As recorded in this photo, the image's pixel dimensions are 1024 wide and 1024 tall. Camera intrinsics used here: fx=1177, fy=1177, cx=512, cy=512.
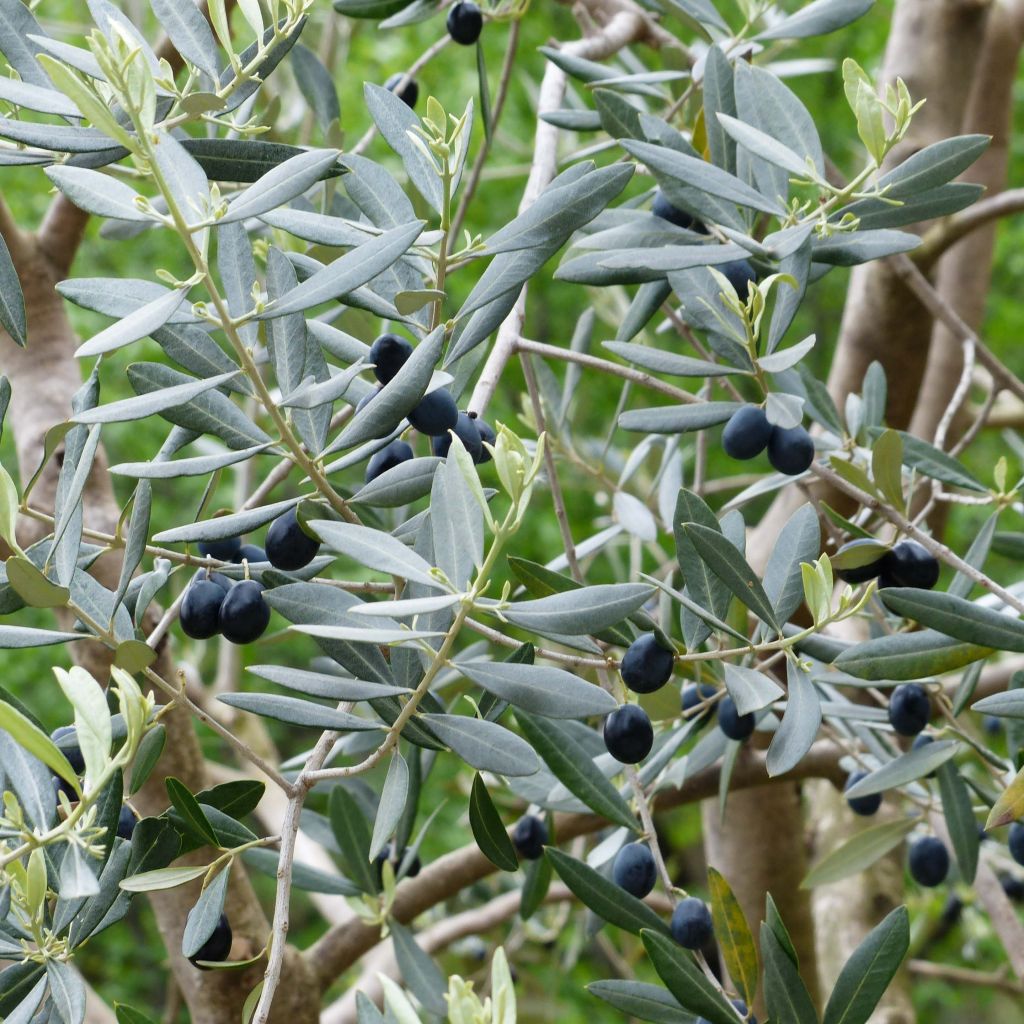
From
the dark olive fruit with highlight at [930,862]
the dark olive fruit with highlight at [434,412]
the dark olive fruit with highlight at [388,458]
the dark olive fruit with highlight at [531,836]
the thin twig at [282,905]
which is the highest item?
the dark olive fruit with highlight at [434,412]

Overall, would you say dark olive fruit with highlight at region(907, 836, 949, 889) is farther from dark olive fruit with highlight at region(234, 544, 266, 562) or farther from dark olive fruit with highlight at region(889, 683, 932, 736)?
dark olive fruit with highlight at region(234, 544, 266, 562)

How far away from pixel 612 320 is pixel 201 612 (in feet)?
4.35

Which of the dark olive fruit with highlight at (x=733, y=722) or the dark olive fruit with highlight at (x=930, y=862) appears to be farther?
the dark olive fruit with highlight at (x=930, y=862)

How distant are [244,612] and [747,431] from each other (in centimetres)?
34

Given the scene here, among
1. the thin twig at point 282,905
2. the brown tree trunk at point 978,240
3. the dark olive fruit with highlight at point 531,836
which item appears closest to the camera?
the thin twig at point 282,905

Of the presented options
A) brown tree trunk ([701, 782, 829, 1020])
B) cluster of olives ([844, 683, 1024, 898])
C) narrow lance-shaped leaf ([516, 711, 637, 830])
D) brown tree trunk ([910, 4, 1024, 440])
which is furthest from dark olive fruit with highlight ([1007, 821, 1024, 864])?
brown tree trunk ([910, 4, 1024, 440])

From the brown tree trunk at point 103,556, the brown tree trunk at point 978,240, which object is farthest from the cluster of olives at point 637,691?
the brown tree trunk at point 978,240

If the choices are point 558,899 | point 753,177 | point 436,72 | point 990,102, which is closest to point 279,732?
point 436,72

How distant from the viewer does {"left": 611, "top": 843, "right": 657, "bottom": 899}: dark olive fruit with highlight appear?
888mm

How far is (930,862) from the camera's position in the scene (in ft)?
4.06

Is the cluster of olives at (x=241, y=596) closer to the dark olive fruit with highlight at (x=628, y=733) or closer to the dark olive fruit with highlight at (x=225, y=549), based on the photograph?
the dark olive fruit with highlight at (x=225, y=549)

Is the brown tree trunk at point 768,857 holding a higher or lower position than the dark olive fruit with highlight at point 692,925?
lower

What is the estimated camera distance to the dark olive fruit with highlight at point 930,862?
123 cm

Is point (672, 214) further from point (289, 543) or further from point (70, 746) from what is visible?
point (70, 746)
